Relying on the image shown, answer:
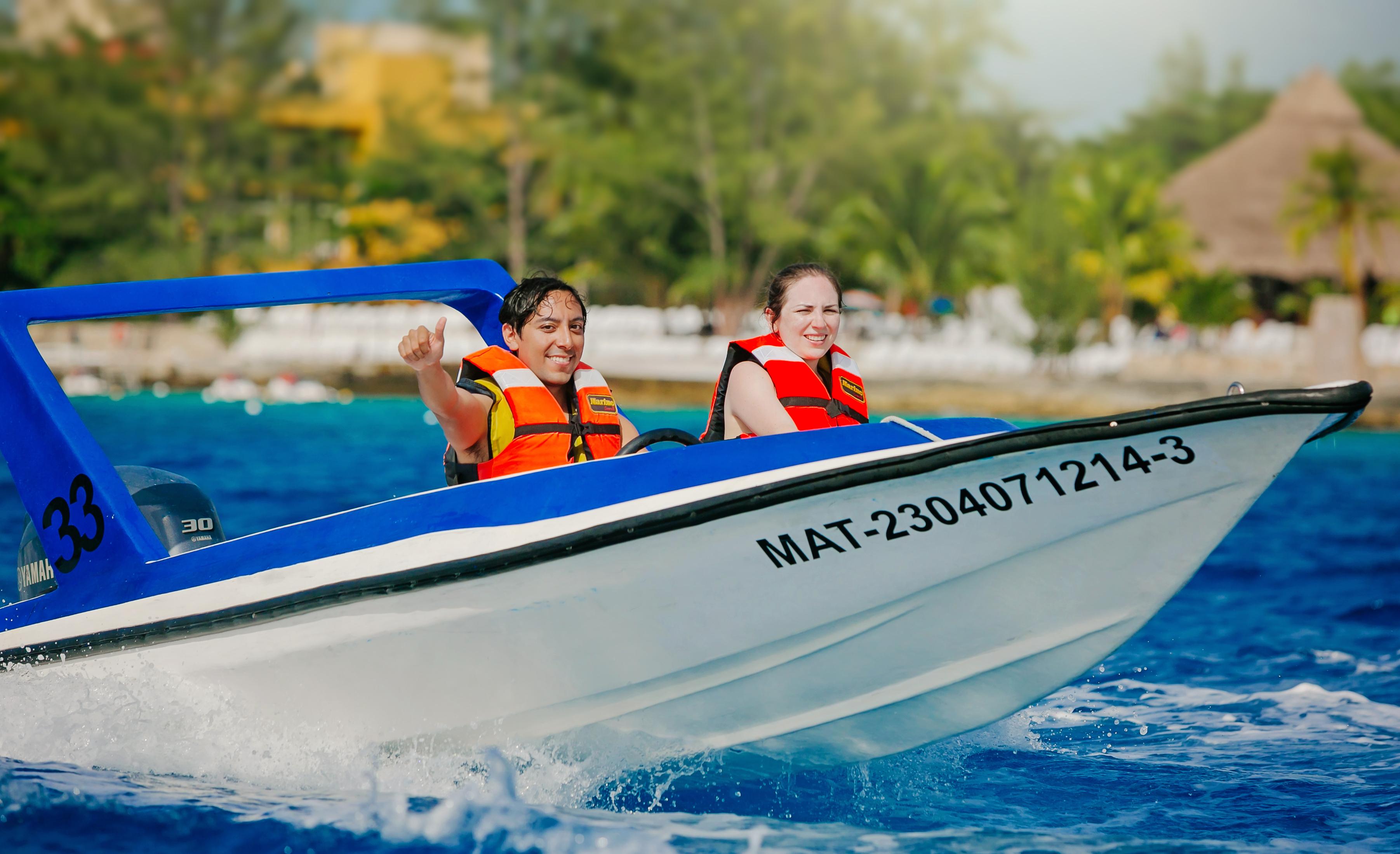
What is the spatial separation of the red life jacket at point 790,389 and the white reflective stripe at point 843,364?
0.06 m

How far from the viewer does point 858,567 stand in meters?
3.39

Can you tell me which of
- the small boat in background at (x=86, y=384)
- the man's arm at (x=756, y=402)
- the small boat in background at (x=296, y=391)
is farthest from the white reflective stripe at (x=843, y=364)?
the small boat in background at (x=86, y=384)

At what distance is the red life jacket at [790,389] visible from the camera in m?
3.79

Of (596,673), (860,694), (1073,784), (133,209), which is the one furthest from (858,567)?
(133,209)

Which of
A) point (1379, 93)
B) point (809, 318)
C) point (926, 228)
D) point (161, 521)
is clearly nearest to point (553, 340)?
point (809, 318)

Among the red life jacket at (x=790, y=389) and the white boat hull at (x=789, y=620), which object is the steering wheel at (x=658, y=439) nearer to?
the red life jacket at (x=790, y=389)

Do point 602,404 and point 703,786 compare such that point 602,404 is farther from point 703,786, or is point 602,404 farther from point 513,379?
point 703,786

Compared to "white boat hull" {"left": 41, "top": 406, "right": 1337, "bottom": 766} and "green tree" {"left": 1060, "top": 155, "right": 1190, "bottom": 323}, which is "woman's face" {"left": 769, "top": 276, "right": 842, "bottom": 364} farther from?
"green tree" {"left": 1060, "top": 155, "right": 1190, "bottom": 323}

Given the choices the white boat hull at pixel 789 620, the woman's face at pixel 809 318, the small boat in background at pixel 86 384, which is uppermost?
the small boat in background at pixel 86 384

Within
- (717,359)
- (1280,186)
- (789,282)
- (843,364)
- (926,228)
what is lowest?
(843,364)

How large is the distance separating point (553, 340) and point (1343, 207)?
27.1 meters

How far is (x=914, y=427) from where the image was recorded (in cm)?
341

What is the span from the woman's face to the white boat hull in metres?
0.73

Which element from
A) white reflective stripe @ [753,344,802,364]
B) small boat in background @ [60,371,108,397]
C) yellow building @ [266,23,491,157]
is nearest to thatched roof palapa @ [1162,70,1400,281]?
yellow building @ [266,23,491,157]
